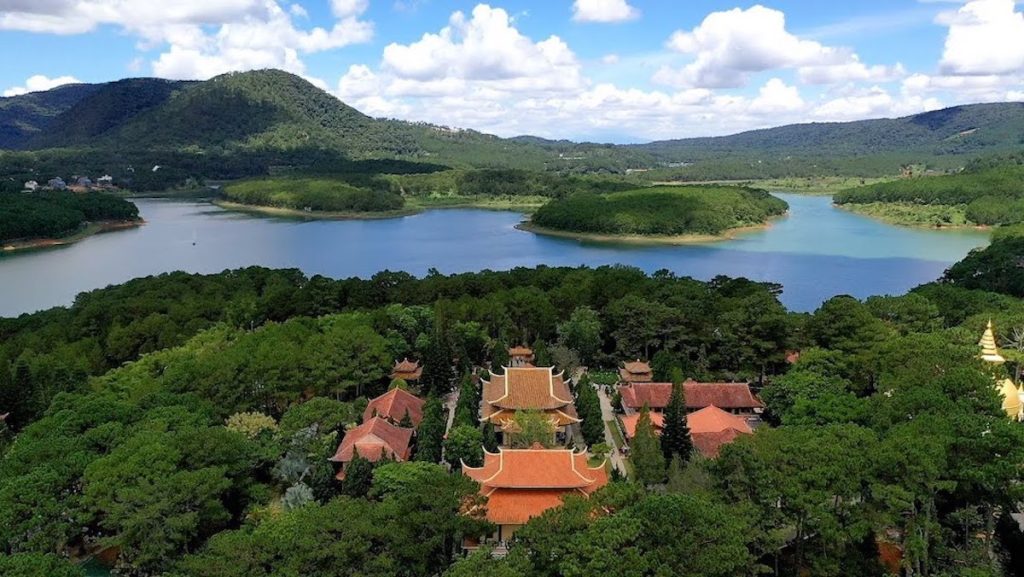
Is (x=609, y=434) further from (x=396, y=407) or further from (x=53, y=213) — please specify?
A: (x=53, y=213)

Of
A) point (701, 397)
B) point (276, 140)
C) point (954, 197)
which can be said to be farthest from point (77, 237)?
point (276, 140)

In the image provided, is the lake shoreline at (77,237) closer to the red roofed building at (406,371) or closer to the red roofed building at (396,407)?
the red roofed building at (406,371)

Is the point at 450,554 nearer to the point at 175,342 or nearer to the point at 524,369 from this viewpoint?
the point at 524,369

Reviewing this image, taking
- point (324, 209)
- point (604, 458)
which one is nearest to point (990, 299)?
point (604, 458)

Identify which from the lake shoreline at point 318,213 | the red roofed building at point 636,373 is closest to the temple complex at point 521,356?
the red roofed building at point 636,373

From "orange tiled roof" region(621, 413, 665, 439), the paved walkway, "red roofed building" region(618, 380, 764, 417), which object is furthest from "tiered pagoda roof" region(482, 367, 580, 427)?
"red roofed building" region(618, 380, 764, 417)

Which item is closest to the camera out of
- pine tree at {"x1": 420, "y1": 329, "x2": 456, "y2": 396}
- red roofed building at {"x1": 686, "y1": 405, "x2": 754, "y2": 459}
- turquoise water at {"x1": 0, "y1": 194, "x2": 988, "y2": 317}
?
red roofed building at {"x1": 686, "y1": 405, "x2": 754, "y2": 459}

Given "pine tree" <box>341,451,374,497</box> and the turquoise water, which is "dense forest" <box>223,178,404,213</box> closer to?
the turquoise water
